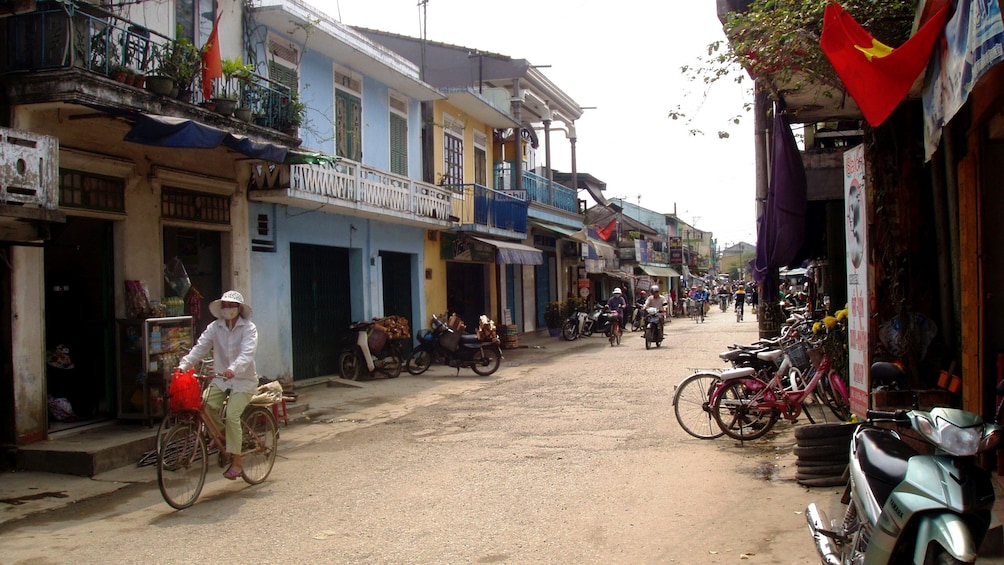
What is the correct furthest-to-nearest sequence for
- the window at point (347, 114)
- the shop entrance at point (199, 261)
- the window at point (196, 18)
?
the window at point (347, 114) < the window at point (196, 18) < the shop entrance at point (199, 261)

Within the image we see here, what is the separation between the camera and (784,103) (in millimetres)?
8078

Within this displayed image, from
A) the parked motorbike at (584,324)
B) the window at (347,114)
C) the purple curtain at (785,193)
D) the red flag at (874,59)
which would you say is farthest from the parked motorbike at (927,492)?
the parked motorbike at (584,324)

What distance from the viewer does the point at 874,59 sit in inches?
202

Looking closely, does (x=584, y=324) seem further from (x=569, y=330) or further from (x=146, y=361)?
(x=146, y=361)

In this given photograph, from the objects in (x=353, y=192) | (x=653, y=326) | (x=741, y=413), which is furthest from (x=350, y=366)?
(x=653, y=326)

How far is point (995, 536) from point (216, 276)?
34.6 feet

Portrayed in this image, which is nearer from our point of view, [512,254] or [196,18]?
[196,18]

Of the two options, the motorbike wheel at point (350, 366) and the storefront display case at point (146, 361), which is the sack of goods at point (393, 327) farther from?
the storefront display case at point (146, 361)

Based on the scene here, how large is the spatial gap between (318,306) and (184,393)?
28.4ft

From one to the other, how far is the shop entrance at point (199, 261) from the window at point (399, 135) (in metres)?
6.15

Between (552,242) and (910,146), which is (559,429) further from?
(552,242)

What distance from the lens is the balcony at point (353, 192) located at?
12117 millimetres

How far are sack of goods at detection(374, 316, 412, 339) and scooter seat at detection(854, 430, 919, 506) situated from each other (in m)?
11.9

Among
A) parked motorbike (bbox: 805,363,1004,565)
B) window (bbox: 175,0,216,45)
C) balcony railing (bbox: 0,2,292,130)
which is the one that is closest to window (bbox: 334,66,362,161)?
window (bbox: 175,0,216,45)
